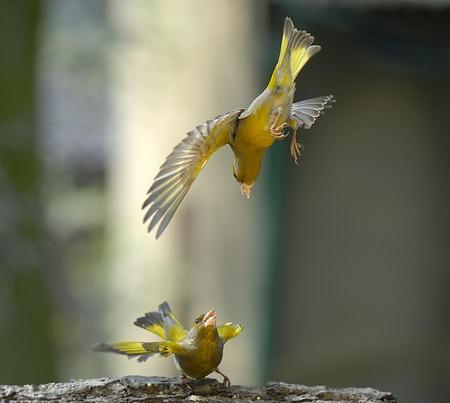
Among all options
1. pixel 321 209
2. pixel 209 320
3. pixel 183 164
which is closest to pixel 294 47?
pixel 183 164

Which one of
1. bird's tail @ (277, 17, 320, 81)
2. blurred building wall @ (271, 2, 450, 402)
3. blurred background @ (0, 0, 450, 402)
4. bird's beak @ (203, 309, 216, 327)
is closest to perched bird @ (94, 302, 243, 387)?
bird's beak @ (203, 309, 216, 327)

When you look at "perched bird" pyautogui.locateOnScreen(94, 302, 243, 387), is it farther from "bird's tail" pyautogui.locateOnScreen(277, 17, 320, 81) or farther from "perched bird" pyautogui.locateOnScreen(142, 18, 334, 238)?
"bird's tail" pyautogui.locateOnScreen(277, 17, 320, 81)

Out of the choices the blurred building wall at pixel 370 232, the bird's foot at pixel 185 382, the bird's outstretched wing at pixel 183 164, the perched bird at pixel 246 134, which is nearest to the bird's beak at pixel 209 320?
the bird's foot at pixel 185 382

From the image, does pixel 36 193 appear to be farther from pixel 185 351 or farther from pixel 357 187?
pixel 185 351

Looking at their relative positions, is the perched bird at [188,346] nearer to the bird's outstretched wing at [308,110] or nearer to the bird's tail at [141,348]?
the bird's tail at [141,348]

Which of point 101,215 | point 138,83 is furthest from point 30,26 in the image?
point 101,215

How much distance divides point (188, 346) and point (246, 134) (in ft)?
3.23

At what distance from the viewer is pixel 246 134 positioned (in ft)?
9.54

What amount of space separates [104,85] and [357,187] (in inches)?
156

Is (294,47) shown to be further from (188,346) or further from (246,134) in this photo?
(188,346)

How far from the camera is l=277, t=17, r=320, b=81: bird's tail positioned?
291 centimetres

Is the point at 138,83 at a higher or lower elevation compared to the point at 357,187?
higher

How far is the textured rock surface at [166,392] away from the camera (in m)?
3.73

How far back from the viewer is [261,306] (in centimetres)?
966
